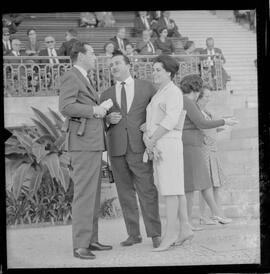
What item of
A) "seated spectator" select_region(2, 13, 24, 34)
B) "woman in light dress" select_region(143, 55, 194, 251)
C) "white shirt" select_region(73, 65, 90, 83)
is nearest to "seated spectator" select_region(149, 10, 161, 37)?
"woman in light dress" select_region(143, 55, 194, 251)

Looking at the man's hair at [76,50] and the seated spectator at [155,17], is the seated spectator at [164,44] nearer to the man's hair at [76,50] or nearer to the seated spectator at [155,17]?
the seated spectator at [155,17]

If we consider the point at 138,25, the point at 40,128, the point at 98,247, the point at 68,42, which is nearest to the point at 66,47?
the point at 68,42

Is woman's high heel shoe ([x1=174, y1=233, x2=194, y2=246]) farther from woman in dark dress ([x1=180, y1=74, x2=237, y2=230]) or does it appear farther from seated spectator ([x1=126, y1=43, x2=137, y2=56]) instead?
seated spectator ([x1=126, y1=43, x2=137, y2=56])

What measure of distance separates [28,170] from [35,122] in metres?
0.48

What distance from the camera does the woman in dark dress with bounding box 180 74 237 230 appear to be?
20.2ft

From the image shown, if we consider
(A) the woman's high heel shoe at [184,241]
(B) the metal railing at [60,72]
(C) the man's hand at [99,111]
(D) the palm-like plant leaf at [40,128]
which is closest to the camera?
(C) the man's hand at [99,111]

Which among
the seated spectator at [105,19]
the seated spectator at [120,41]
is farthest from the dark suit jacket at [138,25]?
the seated spectator at [105,19]

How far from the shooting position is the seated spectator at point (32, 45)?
6.23 m

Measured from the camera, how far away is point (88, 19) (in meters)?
6.21

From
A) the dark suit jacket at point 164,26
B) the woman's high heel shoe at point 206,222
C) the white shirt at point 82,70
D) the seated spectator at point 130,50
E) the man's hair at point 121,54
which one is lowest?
the woman's high heel shoe at point 206,222

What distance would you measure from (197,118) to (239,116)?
0.41 m

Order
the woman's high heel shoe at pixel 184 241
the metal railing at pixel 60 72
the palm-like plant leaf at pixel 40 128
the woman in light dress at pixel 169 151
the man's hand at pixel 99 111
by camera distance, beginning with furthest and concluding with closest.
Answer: the palm-like plant leaf at pixel 40 128, the metal railing at pixel 60 72, the woman's high heel shoe at pixel 184 241, the woman in light dress at pixel 169 151, the man's hand at pixel 99 111

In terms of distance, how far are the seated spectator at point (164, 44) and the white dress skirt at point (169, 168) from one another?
88cm

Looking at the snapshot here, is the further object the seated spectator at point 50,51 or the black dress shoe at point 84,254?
the seated spectator at point 50,51
